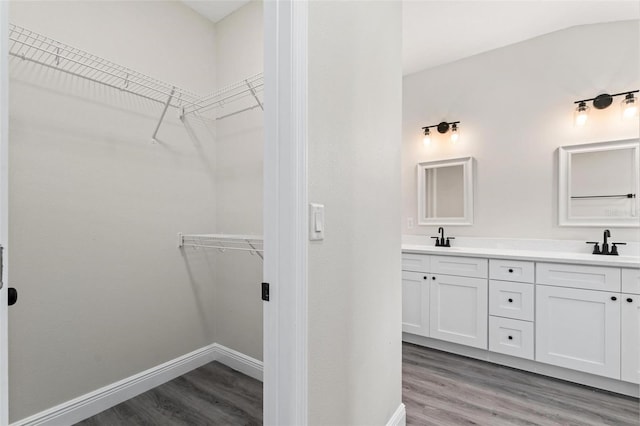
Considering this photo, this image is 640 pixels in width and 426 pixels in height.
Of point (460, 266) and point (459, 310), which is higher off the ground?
point (460, 266)

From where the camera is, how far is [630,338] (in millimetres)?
1937

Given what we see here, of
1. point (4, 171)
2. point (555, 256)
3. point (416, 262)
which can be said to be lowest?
point (416, 262)

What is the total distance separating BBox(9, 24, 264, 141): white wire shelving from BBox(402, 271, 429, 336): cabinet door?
1928 millimetres

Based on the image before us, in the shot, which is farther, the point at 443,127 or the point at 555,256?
the point at 443,127

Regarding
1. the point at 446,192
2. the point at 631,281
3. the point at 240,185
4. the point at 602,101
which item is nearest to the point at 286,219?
the point at 240,185

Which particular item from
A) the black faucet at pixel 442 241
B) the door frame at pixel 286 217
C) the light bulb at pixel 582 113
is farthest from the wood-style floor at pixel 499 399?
the light bulb at pixel 582 113

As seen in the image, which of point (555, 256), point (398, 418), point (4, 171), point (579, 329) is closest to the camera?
point (4, 171)

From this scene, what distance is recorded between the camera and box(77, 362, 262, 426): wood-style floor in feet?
5.77

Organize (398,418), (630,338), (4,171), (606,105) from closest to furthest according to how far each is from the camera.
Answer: (4,171) < (398,418) < (630,338) < (606,105)

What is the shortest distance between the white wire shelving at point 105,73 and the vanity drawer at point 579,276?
2.29m

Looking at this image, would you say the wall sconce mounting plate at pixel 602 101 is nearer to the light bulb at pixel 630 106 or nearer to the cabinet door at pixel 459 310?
the light bulb at pixel 630 106

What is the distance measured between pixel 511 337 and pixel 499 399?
0.53 metres

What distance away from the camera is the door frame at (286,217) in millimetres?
918

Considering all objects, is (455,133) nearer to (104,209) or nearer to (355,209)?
(355,209)
